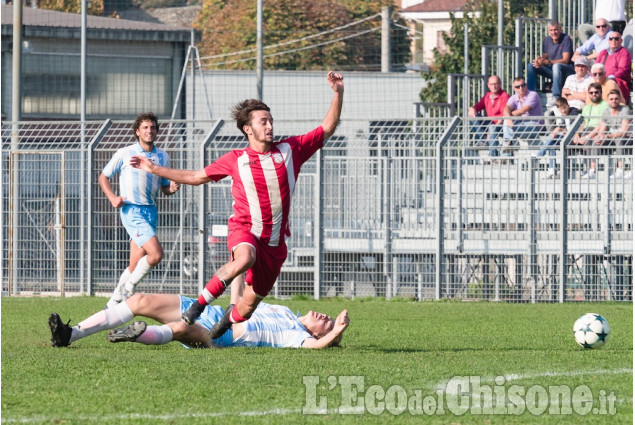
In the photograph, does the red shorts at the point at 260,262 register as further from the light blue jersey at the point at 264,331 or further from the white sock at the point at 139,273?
the white sock at the point at 139,273

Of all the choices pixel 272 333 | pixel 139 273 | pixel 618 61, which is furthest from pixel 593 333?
pixel 618 61

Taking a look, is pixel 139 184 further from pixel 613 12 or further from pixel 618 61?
pixel 613 12

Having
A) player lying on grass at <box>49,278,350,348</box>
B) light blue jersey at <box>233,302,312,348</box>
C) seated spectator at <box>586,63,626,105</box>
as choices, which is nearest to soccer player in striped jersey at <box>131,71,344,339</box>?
player lying on grass at <box>49,278,350,348</box>

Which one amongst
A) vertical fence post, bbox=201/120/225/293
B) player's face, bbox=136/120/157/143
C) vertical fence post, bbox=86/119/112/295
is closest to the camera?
player's face, bbox=136/120/157/143

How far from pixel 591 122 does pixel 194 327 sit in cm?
1031

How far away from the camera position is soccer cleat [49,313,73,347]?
921cm

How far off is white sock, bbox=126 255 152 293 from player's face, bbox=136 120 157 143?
1.32 metres

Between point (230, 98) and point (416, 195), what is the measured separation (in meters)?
20.6

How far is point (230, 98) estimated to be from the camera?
122 ft

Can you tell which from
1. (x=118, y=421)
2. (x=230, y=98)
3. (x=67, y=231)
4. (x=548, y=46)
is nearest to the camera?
(x=118, y=421)

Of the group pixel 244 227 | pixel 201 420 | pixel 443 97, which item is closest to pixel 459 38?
pixel 443 97

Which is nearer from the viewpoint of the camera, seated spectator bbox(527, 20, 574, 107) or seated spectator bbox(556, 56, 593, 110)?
seated spectator bbox(556, 56, 593, 110)

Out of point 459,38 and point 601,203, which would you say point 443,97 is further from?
point 601,203

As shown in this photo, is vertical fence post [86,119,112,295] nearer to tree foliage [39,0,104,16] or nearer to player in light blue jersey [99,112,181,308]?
player in light blue jersey [99,112,181,308]
